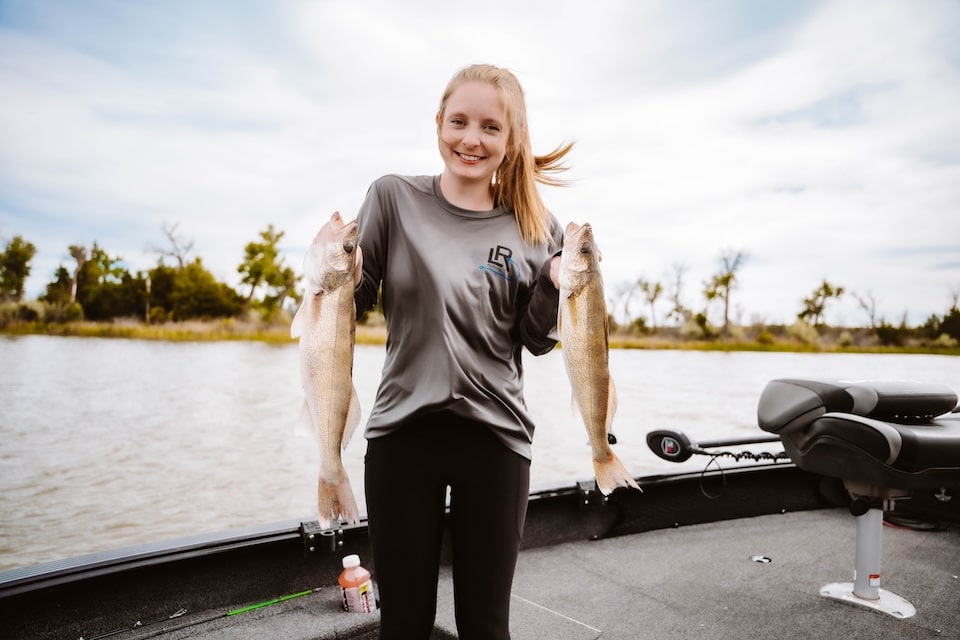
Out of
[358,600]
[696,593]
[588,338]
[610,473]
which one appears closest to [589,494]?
[696,593]

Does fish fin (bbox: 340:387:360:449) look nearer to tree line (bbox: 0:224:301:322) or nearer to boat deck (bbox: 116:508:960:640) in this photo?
boat deck (bbox: 116:508:960:640)

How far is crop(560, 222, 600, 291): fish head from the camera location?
135cm

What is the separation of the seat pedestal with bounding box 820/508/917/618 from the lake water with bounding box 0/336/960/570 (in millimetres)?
836

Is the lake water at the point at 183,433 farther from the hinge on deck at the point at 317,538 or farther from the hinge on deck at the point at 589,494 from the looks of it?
the hinge on deck at the point at 317,538

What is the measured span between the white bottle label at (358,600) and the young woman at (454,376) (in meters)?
1.18

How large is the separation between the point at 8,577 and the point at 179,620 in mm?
588

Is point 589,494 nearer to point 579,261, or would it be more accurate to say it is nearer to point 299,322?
point 579,261

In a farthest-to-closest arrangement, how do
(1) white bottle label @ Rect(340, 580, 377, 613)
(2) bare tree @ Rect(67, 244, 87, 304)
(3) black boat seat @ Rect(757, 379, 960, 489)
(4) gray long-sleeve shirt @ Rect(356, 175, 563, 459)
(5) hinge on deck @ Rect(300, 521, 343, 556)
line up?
(2) bare tree @ Rect(67, 244, 87, 304)
(5) hinge on deck @ Rect(300, 521, 343, 556)
(1) white bottle label @ Rect(340, 580, 377, 613)
(3) black boat seat @ Rect(757, 379, 960, 489)
(4) gray long-sleeve shirt @ Rect(356, 175, 563, 459)

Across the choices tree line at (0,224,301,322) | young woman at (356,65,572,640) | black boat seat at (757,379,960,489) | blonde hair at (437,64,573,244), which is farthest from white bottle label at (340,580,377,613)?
tree line at (0,224,301,322)

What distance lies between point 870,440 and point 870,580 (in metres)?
0.84

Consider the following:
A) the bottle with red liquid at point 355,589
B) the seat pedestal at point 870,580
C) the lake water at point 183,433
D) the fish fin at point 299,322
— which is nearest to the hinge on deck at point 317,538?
the bottle with red liquid at point 355,589

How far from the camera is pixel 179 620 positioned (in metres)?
2.38

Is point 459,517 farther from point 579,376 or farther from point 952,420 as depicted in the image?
point 952,420

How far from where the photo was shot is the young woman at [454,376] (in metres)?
1.39
